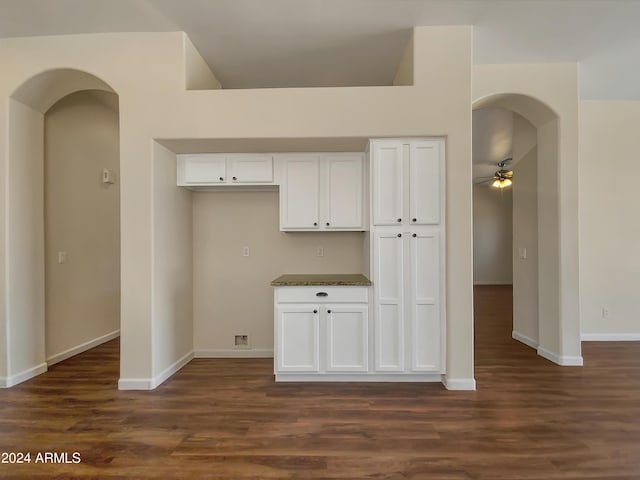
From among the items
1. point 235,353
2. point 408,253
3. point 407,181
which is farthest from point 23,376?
point 407,181

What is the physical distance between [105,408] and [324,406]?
5.56ft

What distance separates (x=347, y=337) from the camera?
323 centimetres

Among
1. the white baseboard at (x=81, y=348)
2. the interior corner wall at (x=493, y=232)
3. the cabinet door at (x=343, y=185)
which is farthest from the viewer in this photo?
the interior corner wall at (x=493, y=232)

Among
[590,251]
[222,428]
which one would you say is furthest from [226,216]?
[590,251]

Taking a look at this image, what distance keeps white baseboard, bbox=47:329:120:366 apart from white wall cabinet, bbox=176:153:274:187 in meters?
2.35

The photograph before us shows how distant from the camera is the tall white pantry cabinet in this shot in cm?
315

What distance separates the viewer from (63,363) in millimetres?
3822

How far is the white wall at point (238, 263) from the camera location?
13.1ft

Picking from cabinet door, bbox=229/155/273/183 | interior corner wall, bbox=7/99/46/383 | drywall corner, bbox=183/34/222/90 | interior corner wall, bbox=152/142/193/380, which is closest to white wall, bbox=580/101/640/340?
cabinet door, bbox=229/155/273/183

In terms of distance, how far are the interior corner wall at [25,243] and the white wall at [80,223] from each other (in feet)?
0.81

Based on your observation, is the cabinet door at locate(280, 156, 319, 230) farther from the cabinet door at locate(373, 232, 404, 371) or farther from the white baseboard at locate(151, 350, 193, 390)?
the white baseboard at locate(151, 350, 193, 390)

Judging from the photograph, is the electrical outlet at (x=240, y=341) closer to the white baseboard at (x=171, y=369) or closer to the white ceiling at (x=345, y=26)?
the white baseboard at (x=171, y=369)

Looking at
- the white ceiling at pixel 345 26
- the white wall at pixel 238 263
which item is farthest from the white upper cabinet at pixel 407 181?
the white wall at pixel 238 263

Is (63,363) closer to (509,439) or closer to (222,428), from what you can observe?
(222,428)
